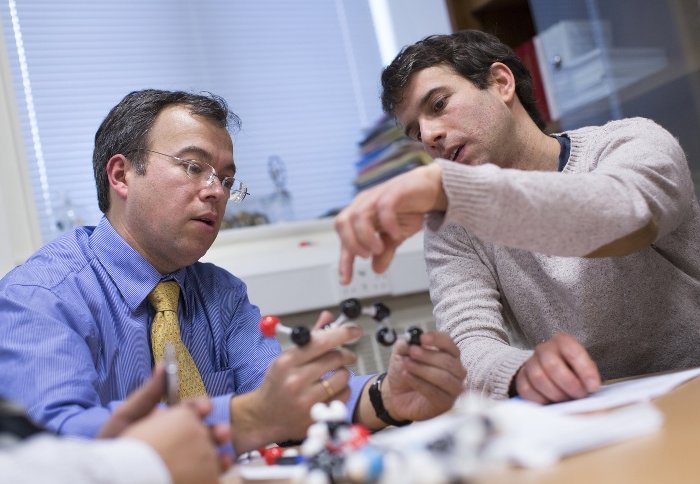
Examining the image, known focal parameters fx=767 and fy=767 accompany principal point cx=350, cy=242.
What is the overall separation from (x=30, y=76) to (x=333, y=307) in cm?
130

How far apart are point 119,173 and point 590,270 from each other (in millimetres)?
1036

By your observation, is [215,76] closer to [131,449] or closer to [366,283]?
[366,283]

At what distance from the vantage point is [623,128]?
1.51 metres

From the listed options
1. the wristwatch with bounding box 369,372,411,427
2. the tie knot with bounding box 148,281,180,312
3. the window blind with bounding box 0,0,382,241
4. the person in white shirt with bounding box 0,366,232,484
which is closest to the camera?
the person in white shirt with bounding box 0,366,232,484

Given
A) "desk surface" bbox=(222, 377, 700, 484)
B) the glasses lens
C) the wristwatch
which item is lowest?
the wristwatch

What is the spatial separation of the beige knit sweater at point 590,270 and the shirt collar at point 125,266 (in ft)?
1.97

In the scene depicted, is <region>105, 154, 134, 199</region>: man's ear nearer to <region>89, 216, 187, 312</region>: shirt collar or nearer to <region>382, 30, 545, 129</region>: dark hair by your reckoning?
<region>89, 216, 187, 312</region>: shirt collar

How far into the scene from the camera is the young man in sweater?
3.36 ft

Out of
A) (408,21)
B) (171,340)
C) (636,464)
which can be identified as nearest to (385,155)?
(408,21)

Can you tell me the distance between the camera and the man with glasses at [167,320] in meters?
1.09

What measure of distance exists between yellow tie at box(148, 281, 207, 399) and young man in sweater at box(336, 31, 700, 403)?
505 mm

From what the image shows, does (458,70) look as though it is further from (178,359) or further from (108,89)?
(108,89)

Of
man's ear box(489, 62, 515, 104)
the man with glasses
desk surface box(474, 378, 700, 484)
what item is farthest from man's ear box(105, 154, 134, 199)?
desk surface box(474, 378, 700, 484)

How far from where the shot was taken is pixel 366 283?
2535 millimetres
